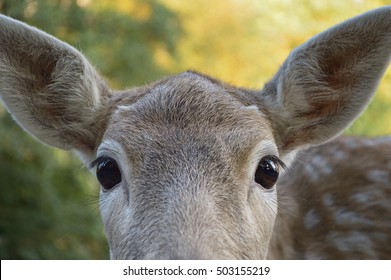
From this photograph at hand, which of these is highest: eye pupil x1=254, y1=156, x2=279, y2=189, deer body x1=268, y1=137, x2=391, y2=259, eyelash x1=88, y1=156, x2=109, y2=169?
deer body x1=268, y1=137, x2=391, y2=259

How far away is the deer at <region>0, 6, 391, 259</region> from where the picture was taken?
3471 millimetres

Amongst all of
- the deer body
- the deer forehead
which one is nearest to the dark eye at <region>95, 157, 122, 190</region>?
the deer forehead

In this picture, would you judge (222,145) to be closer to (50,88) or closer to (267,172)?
(267,172)

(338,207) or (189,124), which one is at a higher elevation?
(338,207)

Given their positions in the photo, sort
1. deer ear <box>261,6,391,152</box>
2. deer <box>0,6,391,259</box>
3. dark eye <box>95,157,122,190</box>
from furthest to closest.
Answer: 1. deer ear <box>261,6,391,152</box>
2. dark eye <box>95,157,122,190</box>
3. deer <box>0,6,391,259</box>

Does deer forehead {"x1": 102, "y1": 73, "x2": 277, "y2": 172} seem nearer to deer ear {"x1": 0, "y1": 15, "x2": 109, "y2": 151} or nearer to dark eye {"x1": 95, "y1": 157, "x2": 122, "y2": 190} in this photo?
dark eye {"x1": 95, "y1": 157, "x2": 122, "y2": 190}

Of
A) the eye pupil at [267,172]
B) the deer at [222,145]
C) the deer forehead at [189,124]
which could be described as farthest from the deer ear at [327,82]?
A: the eye pupil at [267,172]

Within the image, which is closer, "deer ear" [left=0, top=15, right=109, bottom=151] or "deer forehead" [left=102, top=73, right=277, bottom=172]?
"deer forehead" [left=102, top=73, right=277, bottom=172]

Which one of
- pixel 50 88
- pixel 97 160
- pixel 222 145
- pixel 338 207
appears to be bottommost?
pixel 222 145

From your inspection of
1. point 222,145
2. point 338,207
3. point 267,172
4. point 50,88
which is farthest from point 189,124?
point 338,207

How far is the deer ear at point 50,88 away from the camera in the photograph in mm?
4266

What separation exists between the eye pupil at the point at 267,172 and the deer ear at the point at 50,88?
1120 mm

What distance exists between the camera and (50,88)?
14.7 ft
